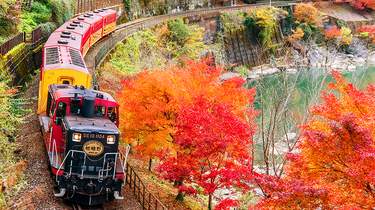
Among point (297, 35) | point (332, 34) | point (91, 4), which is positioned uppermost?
point (91, 4)

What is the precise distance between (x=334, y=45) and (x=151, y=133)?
213ft

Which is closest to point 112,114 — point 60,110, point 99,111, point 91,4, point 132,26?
point 99,111

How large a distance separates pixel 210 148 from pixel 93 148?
5.04 meters

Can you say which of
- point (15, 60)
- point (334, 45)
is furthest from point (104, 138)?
point (334, 45)

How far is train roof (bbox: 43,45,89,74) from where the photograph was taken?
25.7 meters

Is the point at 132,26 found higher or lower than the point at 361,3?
lower

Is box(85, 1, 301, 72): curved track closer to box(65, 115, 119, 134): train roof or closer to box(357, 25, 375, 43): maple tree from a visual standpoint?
box(357, 25, 375, 43): maple tree

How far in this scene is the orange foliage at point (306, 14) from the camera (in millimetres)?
82812

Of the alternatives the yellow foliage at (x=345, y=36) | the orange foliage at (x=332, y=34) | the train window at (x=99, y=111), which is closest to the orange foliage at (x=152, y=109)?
the train window at (x=99, y=111)

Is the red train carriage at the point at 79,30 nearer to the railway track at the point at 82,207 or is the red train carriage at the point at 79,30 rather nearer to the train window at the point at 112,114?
the train window at the point at 112,114

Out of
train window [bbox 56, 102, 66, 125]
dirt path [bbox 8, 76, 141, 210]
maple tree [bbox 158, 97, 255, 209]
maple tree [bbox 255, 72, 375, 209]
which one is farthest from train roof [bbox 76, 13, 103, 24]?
maple tree [bbox 255, 72, 375, 209]

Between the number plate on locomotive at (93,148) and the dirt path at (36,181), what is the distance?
2.51 m

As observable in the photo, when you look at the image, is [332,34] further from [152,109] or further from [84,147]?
[84,147]

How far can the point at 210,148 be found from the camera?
21.7 m
